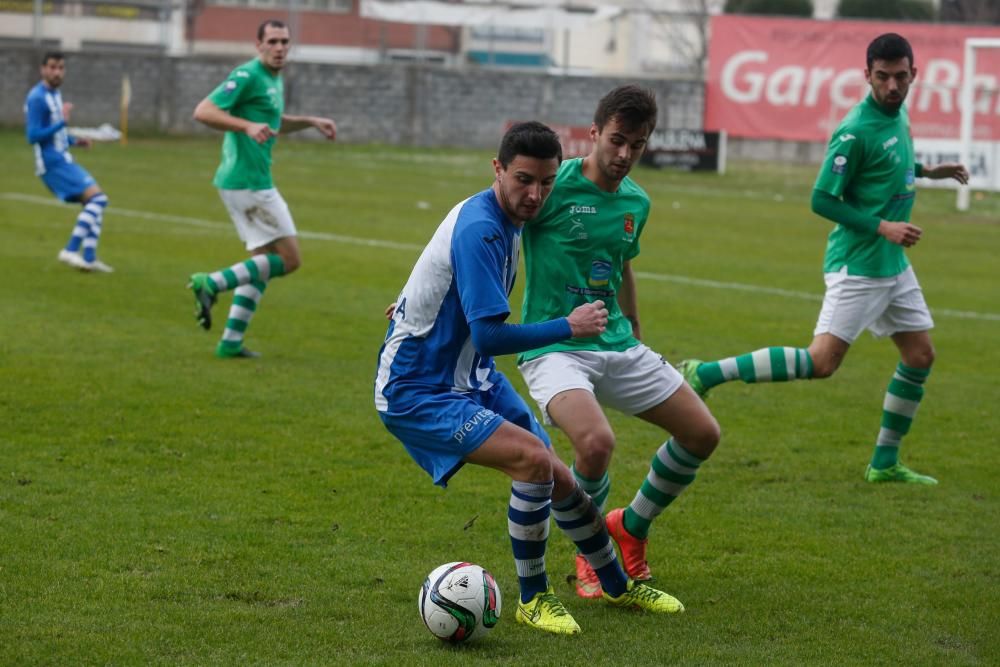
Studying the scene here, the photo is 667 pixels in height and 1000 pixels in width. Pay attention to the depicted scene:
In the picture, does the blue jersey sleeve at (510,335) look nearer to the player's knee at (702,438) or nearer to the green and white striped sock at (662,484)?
the player's knee at (702,438)

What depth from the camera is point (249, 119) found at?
10477mm

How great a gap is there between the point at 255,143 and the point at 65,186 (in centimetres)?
559

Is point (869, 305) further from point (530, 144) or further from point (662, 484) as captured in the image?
point (530, 144)

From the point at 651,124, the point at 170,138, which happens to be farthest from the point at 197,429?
the point at 170,138

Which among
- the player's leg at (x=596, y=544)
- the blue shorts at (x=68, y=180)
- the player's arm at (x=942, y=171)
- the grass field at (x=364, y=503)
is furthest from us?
the blue shorts at (x=68, y=180)

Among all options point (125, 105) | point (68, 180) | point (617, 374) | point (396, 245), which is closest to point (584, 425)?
point (617, 374)

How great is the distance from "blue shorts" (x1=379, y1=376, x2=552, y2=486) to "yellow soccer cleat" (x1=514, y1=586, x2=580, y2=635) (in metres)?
0.55

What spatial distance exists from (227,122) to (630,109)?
5.14 meters

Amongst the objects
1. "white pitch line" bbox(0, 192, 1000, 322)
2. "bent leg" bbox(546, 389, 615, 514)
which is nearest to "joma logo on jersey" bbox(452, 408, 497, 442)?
"bent leg" bbox(546, 389, 615, 514)

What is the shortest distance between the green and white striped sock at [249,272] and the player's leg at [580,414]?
501cm

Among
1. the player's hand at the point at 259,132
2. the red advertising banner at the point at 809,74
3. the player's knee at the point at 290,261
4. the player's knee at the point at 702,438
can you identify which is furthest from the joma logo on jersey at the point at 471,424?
the red advertising banner at the point at 809,74

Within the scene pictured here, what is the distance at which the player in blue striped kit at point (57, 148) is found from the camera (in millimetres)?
14797

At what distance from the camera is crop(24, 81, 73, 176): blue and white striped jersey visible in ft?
49.2

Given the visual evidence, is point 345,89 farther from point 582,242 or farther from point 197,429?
point 582,242
